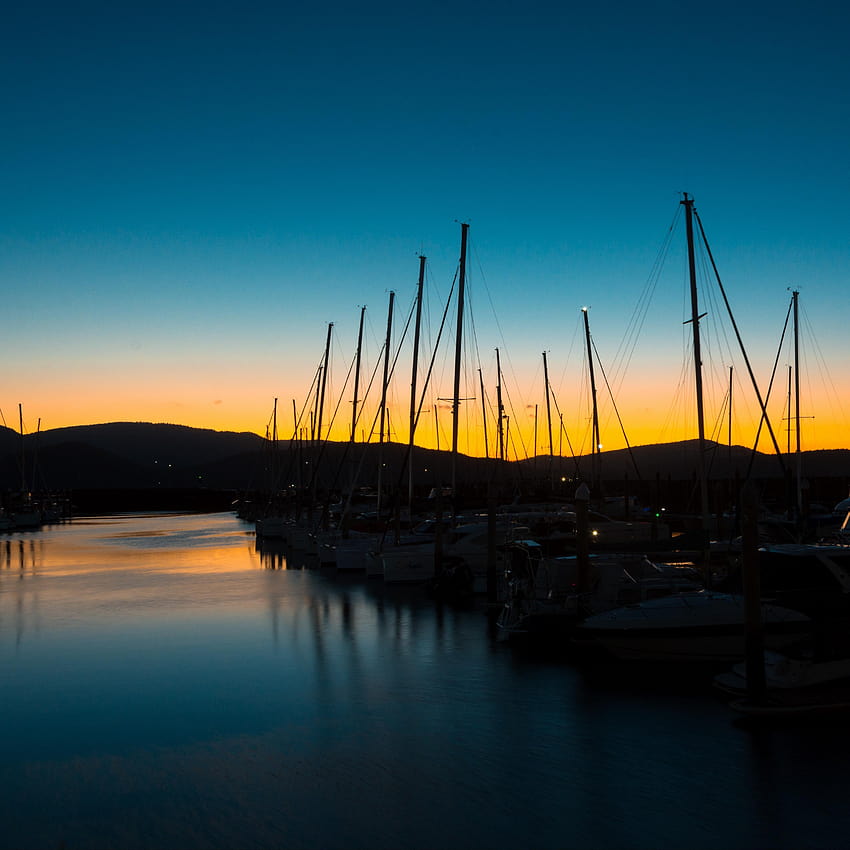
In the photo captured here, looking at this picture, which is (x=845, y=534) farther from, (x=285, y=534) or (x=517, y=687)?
(x=285, y=534)

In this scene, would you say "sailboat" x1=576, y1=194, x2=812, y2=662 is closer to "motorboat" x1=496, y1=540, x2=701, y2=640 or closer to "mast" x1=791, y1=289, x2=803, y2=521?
"motorboat" x1=496, y1=540, x2=701, y2=640

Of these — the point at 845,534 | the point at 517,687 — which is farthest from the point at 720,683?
the point at 845,534

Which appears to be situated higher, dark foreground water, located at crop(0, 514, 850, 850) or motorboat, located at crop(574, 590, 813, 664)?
motorboat, located at crop(574, 590, 813, 664)


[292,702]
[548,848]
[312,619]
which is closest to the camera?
[548,848]

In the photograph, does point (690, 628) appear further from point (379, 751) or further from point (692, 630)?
point (379, 751)

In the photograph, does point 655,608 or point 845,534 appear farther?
point 845,534

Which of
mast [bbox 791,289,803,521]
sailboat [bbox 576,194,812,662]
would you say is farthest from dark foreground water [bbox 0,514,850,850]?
mast [bbox 791,289,803,521]

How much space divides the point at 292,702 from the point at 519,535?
52.8ft

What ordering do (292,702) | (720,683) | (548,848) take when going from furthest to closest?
(292,702)
(720,683)
(548,848)

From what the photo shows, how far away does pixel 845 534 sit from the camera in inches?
969

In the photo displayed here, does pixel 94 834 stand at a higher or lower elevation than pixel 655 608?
lower

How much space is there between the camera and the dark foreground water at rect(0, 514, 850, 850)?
38.0ft

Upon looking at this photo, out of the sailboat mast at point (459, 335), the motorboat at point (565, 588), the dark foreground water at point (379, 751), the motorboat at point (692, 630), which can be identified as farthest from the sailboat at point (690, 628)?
the sailboat mast at point (459, 335)

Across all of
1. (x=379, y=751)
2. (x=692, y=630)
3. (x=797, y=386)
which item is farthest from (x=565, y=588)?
(x=797, y=386)
